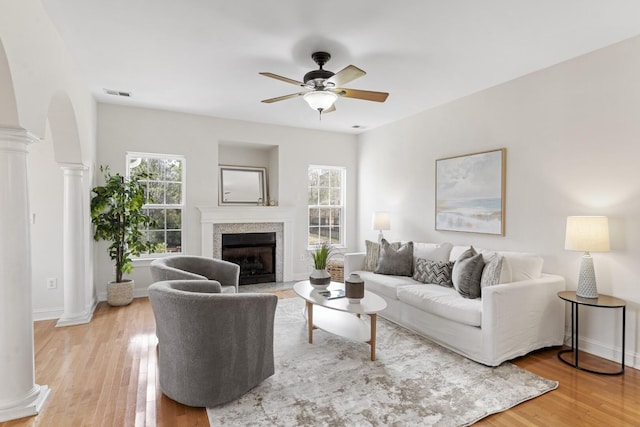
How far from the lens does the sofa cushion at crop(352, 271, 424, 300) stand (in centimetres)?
410

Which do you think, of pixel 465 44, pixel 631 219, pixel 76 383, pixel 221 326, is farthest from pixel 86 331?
pixel 631 219

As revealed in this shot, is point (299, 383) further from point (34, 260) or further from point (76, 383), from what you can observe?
point (34, 260)

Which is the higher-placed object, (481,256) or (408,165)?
(408,165)

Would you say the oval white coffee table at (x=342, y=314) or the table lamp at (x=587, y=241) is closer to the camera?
the table lamp at (x=587, y=241)

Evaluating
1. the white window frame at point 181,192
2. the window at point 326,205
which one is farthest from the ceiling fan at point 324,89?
the window at point 326,205

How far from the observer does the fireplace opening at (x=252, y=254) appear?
235 inches

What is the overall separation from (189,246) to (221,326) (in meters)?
3.53

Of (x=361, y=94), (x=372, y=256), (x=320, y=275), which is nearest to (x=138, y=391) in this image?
(x=320, y=275)

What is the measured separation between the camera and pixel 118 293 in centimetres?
465

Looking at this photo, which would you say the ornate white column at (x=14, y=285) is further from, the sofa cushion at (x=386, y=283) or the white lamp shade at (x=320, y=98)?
the sofa cushion at (x=386, y=283)

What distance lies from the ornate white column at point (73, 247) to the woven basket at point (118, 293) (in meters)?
0.54

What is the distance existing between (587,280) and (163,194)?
18.0ft

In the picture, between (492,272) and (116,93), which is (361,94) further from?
(116,93)

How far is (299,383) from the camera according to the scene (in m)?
2.70
